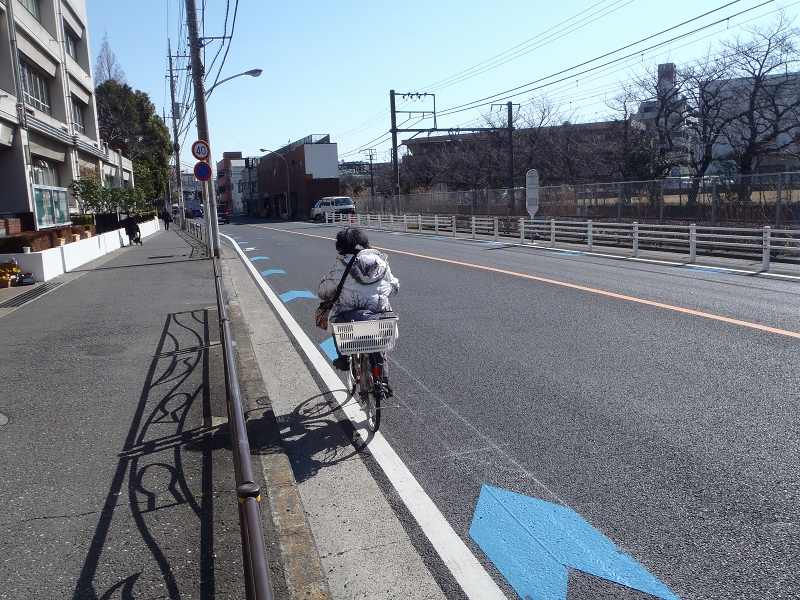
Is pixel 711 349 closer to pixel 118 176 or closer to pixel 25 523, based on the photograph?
pixel 25 523

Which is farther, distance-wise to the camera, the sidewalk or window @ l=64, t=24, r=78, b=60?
window @ l=64, t=24, r=78, b=60

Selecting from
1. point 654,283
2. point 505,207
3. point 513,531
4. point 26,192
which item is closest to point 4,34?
point 26,192

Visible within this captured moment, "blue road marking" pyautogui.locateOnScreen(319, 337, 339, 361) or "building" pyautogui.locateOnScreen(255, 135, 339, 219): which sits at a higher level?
"building" pyautogui.locateOnScreen(255, 135, 339, 219)

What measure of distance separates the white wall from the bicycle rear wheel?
70.5m

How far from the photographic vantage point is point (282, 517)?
4.09 metres

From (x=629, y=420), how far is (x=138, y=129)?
76801mm

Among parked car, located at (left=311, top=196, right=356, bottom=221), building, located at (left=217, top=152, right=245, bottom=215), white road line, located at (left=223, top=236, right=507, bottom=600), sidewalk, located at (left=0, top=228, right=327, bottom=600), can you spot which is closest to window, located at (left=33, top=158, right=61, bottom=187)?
sidewalk, located at (left=0, top=228, right=327, bottom=600)

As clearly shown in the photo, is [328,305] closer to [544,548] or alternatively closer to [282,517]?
[282,517]

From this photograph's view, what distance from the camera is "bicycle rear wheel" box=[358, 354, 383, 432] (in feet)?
18.1

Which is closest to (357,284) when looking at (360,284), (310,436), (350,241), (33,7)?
(360,284)

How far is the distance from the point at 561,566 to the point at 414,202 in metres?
41.9

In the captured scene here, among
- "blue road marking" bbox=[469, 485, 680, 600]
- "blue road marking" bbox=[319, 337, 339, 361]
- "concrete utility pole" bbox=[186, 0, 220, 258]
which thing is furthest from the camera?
"concrete utility pole" bbox=[186, 0, 220, 258]

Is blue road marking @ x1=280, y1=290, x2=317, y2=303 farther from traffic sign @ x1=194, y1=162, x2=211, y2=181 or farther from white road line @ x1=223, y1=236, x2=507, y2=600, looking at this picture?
traffic sign @ x1=194, y1=162, x2=211, y2=181

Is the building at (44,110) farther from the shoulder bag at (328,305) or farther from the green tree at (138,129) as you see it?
the green tree at (138,129)
